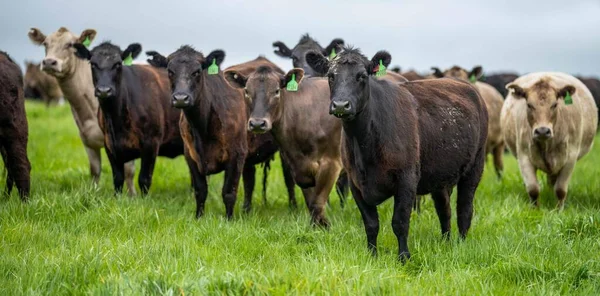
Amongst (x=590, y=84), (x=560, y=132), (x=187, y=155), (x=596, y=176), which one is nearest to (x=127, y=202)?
(x=187, y=155)

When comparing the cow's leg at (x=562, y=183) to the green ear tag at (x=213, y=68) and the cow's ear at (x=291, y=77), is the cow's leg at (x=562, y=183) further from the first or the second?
the green ear tag at (x=213, y=68)

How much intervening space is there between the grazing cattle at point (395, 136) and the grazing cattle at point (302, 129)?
917 millimetres

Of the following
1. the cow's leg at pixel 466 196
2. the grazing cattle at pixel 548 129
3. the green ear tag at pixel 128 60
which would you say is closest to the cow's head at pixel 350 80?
the cow's leg at pixel 466 196

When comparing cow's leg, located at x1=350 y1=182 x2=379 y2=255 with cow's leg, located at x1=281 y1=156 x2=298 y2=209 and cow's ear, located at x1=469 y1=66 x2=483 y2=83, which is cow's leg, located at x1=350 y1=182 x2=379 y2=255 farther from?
cow's ear, located at x1=469 y1=66 x2=483 y2=83

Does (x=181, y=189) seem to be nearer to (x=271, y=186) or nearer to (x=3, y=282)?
(x=271, y=186)

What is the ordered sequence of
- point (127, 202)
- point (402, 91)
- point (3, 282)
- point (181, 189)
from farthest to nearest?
point (181, 189) → point (127, 202) → point (402, 91) → point (3, 282)

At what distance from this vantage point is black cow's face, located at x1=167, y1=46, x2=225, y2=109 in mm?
8531

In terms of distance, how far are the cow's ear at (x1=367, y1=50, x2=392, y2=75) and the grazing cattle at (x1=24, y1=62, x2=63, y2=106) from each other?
1113 inches

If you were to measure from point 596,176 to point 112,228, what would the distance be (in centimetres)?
864

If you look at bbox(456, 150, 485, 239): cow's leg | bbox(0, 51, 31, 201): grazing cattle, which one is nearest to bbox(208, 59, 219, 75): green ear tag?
bbox(0, 51, 31, 201): grazing cattle

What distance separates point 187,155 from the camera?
9219 mm

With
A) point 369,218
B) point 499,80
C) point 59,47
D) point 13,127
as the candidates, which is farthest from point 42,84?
point 369,218

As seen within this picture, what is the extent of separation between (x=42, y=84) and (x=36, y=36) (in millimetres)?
24312

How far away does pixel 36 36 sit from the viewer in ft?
38.6
